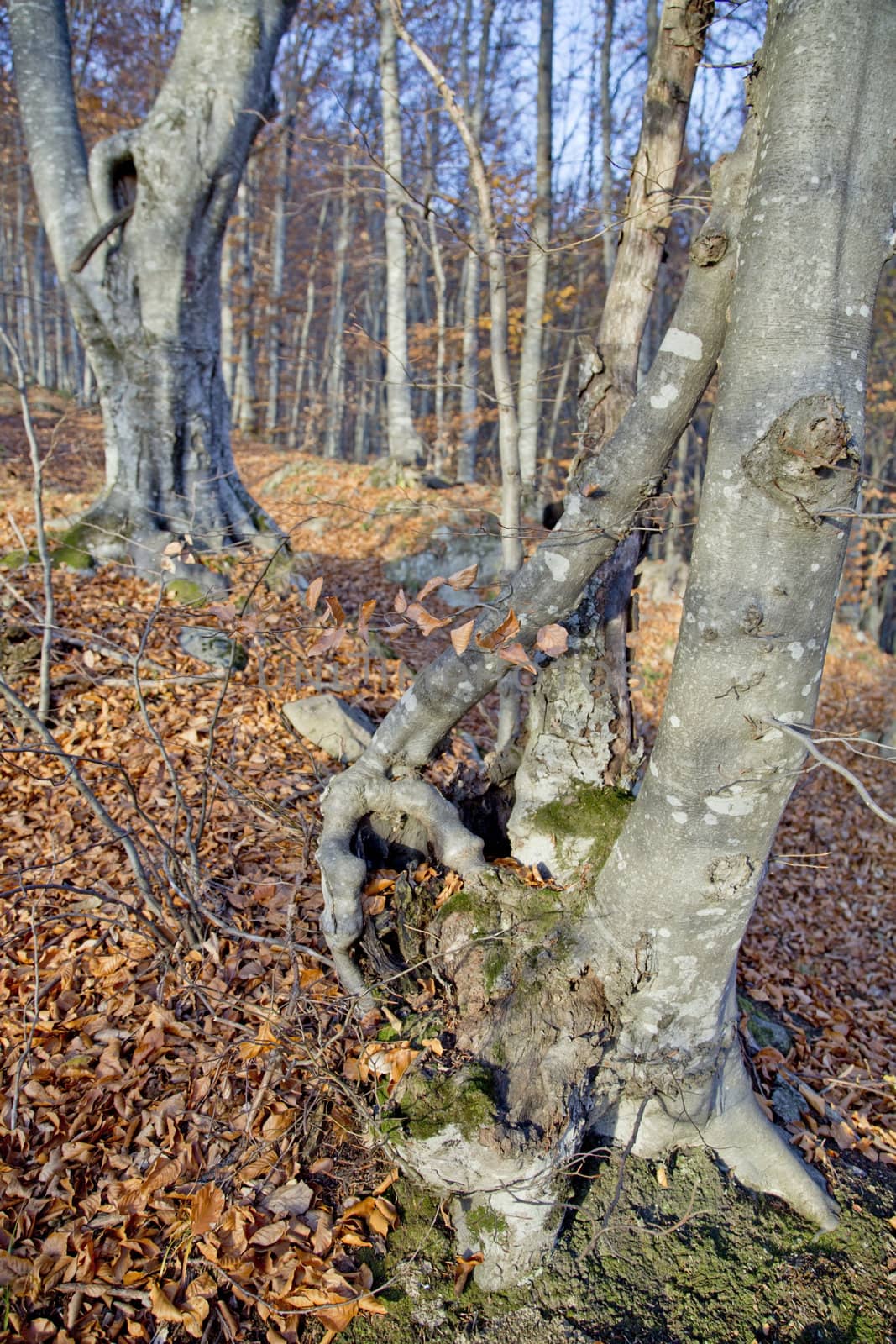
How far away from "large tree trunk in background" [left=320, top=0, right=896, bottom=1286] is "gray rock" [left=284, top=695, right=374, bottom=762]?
1369 millimetres

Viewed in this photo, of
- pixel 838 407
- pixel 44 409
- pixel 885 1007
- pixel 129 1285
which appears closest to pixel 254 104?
pixel 838 407

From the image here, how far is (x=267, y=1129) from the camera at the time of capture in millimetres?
2463

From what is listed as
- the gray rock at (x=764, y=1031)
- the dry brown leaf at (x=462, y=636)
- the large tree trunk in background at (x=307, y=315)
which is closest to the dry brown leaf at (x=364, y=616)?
the dry brown leaf at (x=462, y=636)

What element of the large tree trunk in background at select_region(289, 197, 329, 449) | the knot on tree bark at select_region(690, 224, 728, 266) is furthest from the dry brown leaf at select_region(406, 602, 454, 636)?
the large tree trunk in background at select_region(289, 197, 329, 449)

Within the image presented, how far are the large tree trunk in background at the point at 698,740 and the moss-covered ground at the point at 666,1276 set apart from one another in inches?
4.1

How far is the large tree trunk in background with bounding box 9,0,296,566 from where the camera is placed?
5.45m

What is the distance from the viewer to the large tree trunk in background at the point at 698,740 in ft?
5.88

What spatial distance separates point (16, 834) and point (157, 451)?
3525 millimetres

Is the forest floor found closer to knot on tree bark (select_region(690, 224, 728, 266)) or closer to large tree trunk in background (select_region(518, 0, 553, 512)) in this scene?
knot on tree bark (select_region(690, 224, 728, 266))

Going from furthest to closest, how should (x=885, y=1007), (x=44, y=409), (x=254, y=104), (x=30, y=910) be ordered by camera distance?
(x=44, y=409) → (x=254, y=104) → (x=885, y=1007) → (x=30, y=910)

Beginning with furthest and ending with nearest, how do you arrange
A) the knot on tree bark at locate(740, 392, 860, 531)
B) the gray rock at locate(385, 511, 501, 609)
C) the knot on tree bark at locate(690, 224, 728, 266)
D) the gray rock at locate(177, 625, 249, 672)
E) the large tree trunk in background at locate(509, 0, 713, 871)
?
1. the gray rock at locate(385, 511, 501, 609)
2. the gray rock at locate(177, 625, 249, 672)
3. the large tree trunk in background at locate(509, 0, 713, 871)
4. the knot on tree bark at locate(690, 224, 728, 266)
5. the knot on tree bark at locate(740, 392, 860, 531)

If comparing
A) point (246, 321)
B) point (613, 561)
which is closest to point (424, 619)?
point (613, 561)

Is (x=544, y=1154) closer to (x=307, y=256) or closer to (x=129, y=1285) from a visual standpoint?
(x=129, y=1285)

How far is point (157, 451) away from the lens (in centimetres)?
→ 580
